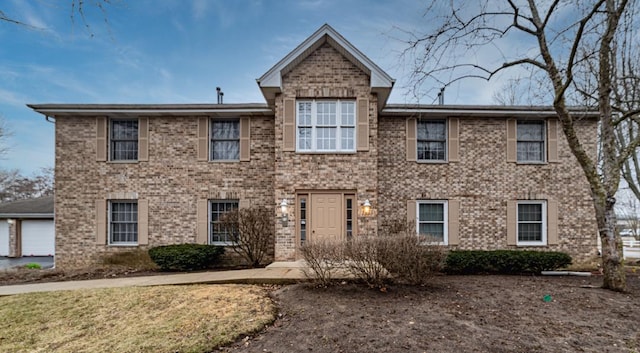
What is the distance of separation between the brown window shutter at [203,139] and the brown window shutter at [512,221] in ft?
34.2

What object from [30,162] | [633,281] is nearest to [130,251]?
[633,281]

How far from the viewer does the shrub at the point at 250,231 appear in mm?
9289

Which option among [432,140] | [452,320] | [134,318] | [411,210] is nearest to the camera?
[452,320]

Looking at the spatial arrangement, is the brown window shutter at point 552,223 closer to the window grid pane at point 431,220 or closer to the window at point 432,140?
the window grid pane at point 431,220

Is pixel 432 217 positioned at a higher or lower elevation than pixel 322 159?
lower

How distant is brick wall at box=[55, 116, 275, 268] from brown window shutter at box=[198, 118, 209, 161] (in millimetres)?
209

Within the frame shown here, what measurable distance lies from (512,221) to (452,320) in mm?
6945

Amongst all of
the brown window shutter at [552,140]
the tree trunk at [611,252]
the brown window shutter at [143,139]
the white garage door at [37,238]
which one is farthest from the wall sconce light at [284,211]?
the white garage door at [37,238]

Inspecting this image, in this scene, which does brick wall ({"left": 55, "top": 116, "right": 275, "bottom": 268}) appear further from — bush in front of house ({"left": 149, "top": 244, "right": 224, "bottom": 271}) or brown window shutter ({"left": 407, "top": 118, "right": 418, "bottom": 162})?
brown window shutter ({"left": 407, "top": 118, "right": 418, "bottom": 162})

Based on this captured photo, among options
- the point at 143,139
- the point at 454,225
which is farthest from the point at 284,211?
the point at 454,225

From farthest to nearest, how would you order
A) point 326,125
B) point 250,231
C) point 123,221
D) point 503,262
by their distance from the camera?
point 123,221
point 250,231
point 326,125
point 503,262

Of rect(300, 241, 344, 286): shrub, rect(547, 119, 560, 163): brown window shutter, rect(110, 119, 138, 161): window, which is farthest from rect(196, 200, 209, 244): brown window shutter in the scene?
rect(547, 119, 560, 163): brown window shutter

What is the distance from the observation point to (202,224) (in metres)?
10.1

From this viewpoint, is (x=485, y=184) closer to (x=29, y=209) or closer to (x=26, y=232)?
(x=26, y=232)
